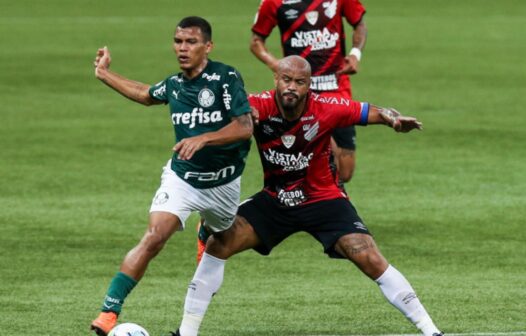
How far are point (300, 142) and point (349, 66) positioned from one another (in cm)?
405

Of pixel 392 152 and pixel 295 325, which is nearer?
pixel 295 325

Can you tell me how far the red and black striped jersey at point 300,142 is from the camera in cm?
1003

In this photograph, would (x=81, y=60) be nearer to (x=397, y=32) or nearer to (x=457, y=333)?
(x=397, y=32)

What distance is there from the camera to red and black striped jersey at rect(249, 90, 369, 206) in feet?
32.9

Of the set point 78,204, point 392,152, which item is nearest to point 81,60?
point 392,152

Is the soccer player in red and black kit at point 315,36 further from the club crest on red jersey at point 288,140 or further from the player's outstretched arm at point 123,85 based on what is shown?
the club crest on red jersey at point 288,140

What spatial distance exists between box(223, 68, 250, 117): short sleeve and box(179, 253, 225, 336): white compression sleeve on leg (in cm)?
114

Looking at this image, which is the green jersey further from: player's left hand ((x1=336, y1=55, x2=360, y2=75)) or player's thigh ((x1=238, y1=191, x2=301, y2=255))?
player's left hand ((x1=336, y1=55, x2=360, y2=75))

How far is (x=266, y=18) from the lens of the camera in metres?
14.7

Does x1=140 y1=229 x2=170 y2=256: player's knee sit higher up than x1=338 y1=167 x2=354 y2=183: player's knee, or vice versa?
x1=140 y1=229 x2=170 y2=256: player's knee

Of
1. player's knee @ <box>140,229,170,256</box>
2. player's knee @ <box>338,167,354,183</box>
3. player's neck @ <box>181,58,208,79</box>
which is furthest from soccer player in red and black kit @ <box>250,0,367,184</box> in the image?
player's knee @ <box>140,229,170,256</box>

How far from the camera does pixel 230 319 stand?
426 inches

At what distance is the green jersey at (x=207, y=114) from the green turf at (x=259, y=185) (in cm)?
128

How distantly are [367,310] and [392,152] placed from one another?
917cm
